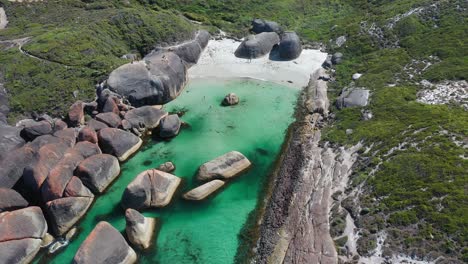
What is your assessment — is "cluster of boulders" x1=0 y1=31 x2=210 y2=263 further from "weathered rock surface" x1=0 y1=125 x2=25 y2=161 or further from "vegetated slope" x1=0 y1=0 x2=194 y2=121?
"vegetated slope" x1=0 y1=0 x2=194 y2=121

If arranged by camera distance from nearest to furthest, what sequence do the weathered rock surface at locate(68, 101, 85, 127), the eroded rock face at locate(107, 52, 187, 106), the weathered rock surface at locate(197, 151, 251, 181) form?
the weathered rock surface at locate(197, 151, 251, 181) → the weathered rock surface at locate(68, 101, 85, 127) → the eroded rock face at locate(107, 52, 187, 106)

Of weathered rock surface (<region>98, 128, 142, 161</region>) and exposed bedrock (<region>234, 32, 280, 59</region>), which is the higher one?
exposed bedrock (<region>234, 32, 280, 59</region>)

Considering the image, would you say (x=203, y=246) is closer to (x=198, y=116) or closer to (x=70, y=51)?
(x=198, y=116)

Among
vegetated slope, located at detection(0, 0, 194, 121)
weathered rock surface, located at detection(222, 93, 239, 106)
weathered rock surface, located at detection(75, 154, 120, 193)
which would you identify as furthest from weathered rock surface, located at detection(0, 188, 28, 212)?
weathered rock surface, located at detection(222, 93, 239, 106)

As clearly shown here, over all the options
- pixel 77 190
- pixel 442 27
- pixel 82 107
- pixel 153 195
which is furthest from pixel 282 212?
pixel 442 27

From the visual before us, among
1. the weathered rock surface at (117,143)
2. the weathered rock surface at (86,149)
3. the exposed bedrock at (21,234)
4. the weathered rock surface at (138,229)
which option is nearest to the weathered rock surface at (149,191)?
the weathered rock surface at (138,229)

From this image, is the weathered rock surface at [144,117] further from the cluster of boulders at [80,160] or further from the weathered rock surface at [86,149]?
the weathered rock surface at [86,149]

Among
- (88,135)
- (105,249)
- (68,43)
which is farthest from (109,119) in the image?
(68,43)
